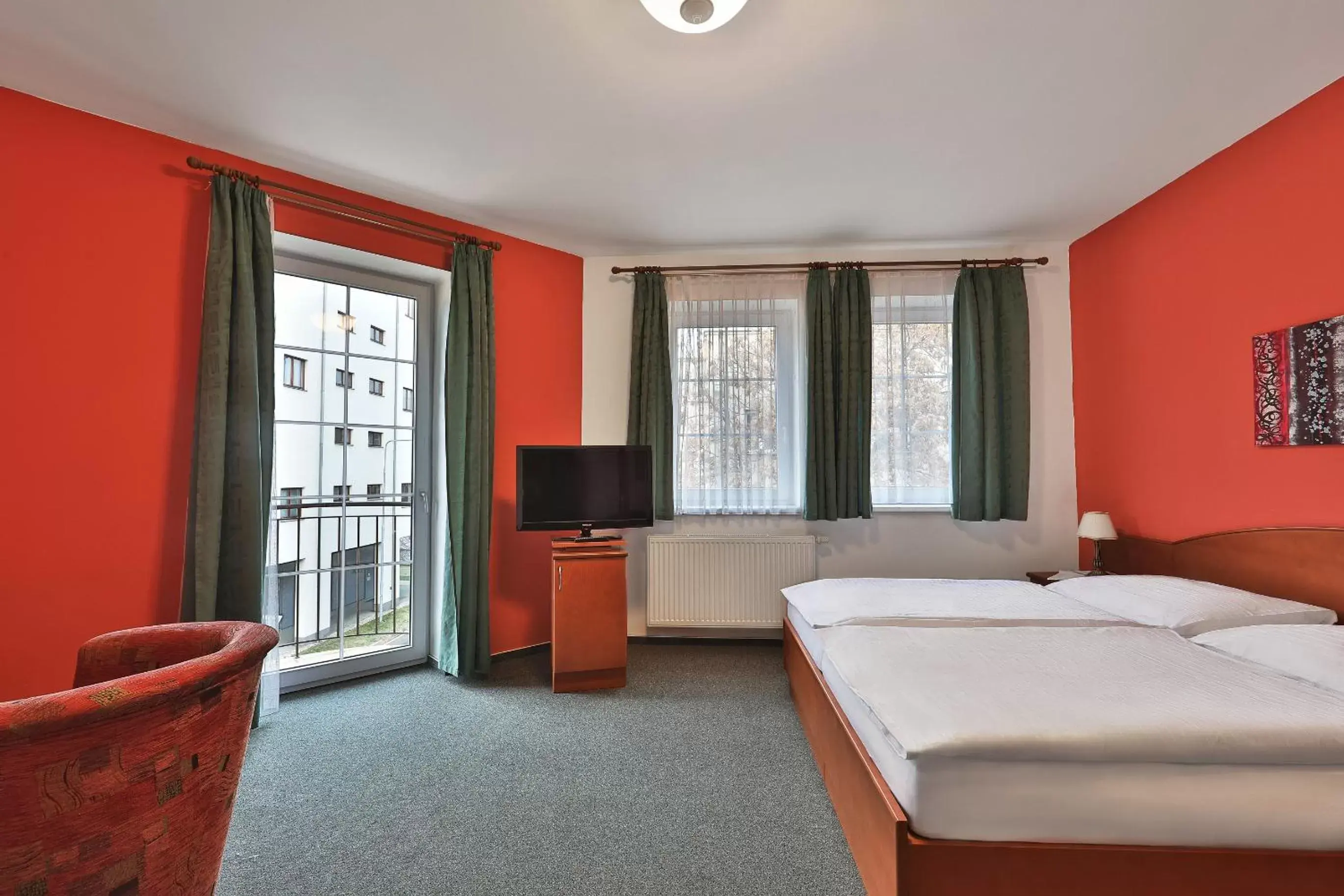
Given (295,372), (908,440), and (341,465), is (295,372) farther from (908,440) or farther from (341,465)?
(908,440)

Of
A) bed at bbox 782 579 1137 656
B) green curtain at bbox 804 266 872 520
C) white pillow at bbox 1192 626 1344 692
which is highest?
green curtain at bbox 804 266 872 520

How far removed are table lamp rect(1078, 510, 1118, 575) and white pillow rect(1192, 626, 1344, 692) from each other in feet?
3.99

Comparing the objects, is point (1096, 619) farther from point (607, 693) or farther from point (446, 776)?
point (446, 776)

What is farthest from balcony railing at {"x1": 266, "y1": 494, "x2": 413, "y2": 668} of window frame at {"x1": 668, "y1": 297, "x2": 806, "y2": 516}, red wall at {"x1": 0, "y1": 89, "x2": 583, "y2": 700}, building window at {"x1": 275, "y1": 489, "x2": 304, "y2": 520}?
window frame at {"x1": 668, "y1": 297, "x2": 806, "y2": 516}

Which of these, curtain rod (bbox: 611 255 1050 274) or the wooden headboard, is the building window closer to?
curtain rod (bbox: 611 255 1050 274)

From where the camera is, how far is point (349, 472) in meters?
3.21

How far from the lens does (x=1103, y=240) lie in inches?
135

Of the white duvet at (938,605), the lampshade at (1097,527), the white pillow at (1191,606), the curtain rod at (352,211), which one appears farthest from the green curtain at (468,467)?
the lampshade at (1097,527)

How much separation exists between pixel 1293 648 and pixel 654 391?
305 cm

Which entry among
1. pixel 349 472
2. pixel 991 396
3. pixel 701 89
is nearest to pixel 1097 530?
pixel 991 396

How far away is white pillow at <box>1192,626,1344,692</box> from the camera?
158cm

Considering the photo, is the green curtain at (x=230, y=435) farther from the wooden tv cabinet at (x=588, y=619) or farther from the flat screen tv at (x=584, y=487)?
the wooden tv cabinet at (x=588, y=619)

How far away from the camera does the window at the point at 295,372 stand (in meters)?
2.97

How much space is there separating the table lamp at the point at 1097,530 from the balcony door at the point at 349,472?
3827 millimetres
